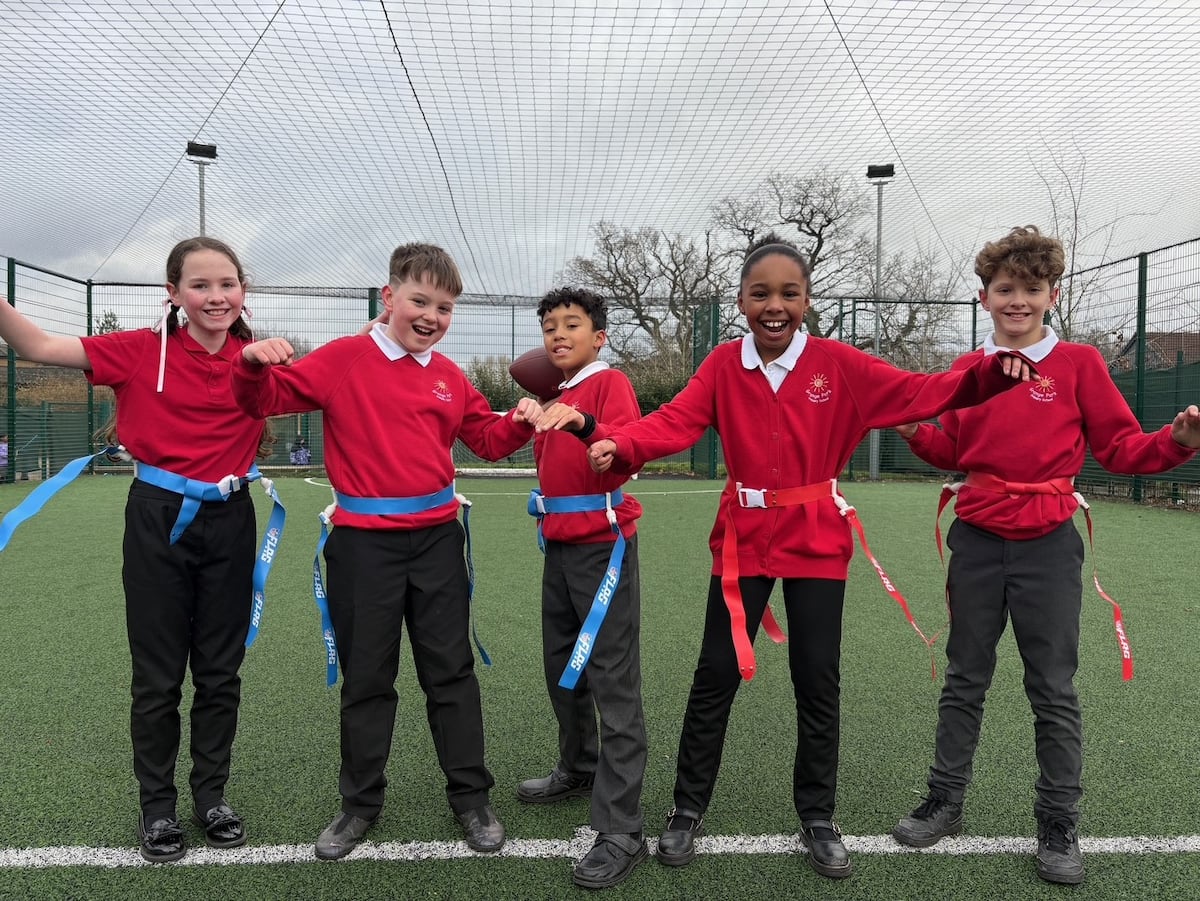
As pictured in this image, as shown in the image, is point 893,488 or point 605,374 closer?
point 605,374

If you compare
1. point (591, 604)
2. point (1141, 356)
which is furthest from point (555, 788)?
point (1141, 356)

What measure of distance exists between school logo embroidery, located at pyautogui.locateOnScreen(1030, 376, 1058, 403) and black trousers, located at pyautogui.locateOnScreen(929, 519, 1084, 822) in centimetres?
37

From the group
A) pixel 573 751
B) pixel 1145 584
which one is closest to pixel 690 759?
pixel 573 751

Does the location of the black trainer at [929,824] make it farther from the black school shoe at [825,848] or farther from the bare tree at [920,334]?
the bare tree at [920,334]

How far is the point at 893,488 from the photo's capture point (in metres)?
13.1

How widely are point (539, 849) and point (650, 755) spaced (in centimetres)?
73

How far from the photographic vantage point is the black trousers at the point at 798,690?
2.36 metres

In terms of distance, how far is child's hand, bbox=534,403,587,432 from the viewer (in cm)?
216

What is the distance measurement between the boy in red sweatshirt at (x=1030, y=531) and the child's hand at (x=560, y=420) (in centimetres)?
108

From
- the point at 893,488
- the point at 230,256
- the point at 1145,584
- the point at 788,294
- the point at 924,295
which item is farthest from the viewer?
the point at 924,295

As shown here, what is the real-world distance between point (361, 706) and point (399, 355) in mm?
1043

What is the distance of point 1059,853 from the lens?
2.27m

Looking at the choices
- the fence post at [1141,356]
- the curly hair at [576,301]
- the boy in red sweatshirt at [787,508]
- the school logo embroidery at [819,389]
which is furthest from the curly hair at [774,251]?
the fence post at [1141,356]

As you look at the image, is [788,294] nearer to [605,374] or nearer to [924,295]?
[605,374]
